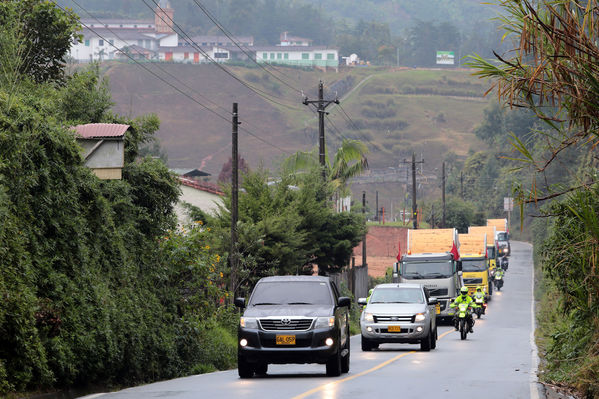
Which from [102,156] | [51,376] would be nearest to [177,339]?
[102,156]

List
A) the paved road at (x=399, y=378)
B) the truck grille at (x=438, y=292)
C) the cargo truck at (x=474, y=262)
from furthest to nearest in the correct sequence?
1. the cargo truck at (x=474, y=262)
2. the truck grille at (x=438, y=292)
3. the paved road at (x=399, y=378)

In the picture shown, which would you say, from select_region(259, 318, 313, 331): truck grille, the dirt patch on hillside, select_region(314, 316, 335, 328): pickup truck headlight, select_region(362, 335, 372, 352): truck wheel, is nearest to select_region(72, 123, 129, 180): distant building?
select_region(259, 318, 313, 331): truck grille

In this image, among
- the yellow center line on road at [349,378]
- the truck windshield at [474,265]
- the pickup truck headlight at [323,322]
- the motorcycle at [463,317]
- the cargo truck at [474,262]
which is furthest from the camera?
the truck windshield at [474,265]

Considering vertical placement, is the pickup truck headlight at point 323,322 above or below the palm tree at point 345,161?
below

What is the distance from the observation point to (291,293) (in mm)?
19281

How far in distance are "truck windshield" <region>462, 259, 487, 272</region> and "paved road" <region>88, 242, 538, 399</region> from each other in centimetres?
2642

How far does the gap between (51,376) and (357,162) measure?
37516mm

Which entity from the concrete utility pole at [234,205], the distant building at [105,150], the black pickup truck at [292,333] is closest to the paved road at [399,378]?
the black pickup truck at [292,333]

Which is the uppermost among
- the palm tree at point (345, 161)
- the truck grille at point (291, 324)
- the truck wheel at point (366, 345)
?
the palm tree at point (345, 161)

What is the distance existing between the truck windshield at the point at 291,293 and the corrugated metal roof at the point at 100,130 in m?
4.02

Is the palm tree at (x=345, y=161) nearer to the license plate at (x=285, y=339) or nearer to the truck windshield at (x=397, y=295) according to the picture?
the truck windshield at (x=397, y=295)

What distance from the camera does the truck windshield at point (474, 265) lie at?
193ft

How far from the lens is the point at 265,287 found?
19.6m

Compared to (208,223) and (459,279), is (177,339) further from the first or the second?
(459,279)
